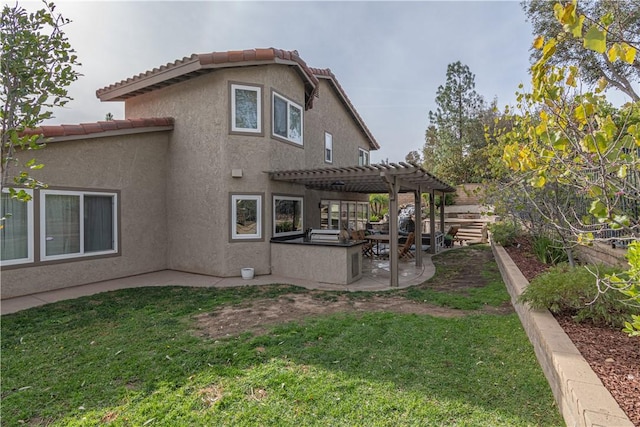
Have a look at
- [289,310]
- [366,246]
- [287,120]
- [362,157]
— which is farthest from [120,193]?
[362,157]

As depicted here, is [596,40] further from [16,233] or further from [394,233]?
[16,233]

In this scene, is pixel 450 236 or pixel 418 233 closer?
pixel 418 233

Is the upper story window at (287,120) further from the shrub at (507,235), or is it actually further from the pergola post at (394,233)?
the shrub at (507,235)

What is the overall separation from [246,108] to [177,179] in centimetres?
341

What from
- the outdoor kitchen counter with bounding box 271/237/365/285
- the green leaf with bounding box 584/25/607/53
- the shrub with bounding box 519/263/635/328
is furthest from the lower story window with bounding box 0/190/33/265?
the shrub with bounding box 519/263/635/328

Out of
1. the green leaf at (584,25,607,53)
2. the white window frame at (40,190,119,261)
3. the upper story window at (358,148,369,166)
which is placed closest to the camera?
the green leaf at (584,25,607,53)

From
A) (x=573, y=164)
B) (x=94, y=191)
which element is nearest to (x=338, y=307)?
(x=573, y=164)

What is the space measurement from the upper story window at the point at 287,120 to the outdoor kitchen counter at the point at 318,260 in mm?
3813

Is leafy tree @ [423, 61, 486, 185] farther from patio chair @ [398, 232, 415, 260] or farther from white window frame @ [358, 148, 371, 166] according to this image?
patio chair @ [398, 232, 415, 260]

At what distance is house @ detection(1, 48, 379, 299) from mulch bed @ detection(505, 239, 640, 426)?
8.20 metres

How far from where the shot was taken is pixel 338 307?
7.29m

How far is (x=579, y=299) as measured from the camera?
500 centimetres

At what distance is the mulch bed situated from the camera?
3.03m

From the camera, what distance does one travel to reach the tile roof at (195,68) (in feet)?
31.7
